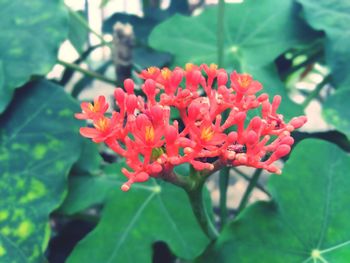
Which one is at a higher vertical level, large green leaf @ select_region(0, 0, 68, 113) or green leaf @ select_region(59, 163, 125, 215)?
large green leaf @ select_region(0, 0, 68, 113)

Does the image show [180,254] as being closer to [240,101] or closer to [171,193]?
[171,193]

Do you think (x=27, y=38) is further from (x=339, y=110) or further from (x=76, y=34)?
(x=339, y=110)

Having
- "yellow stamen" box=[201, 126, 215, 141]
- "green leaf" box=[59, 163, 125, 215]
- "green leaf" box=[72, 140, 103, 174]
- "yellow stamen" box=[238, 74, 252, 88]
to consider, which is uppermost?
"yellow stamen" box=[238, 74, 252, 88]

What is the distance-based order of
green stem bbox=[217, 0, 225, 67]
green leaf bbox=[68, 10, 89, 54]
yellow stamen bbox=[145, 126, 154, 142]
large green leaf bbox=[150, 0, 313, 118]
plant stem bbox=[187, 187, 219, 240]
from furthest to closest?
green leaf bbox=[68, 10, 89, 54]
large green leaf bbox=[150, 0, 313, 118]
green stem bbox=[217, 0, 225, 67]
plant stem bbox=[187, 187, 219, 240]
yellow stamen bbox=[145, 126, 154, 142]

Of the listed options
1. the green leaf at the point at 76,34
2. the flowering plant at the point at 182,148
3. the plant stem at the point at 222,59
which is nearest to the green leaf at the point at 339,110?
the flowering plant at the point at 182,148

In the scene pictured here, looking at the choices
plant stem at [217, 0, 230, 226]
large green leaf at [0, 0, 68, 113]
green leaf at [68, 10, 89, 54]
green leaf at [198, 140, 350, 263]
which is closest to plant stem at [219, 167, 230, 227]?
plant stem at [217, 0, 230, 226]

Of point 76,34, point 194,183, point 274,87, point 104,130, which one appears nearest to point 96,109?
point 104,130

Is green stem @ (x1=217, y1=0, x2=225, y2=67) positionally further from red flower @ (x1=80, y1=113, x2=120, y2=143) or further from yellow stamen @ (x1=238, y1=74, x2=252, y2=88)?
red flower @ (x1=80, y1=113, x2=120, y2=143)

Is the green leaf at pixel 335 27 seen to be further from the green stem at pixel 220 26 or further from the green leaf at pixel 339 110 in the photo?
the green stem at pixel 220 26
